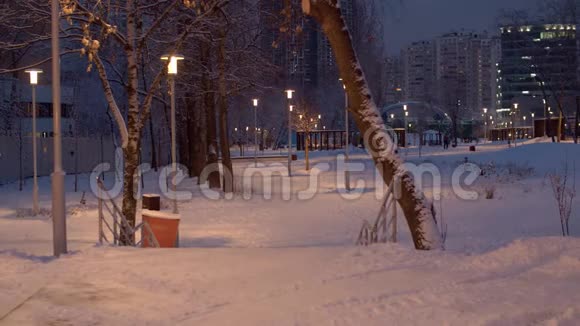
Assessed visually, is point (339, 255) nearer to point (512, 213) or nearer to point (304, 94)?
point (512, 213)

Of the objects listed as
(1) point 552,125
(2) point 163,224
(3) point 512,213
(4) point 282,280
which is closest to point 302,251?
(4) point 282,280

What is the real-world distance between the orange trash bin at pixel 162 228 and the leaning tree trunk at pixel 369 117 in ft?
13.3

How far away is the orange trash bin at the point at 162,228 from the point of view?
44.7 ft

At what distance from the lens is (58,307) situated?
7680 mm

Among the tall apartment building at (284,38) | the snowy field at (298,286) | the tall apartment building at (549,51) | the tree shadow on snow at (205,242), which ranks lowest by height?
the tree shadow on snow at (205,242)

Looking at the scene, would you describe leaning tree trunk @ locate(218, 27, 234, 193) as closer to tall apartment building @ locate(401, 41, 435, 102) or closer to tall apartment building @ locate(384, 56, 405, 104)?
tall apartment building @ locate(384, 56, 405, 104)

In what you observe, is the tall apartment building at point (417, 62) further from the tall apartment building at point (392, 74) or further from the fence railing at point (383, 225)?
the fence railing at point (383, 225)

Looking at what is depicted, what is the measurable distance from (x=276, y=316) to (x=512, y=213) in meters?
17.6

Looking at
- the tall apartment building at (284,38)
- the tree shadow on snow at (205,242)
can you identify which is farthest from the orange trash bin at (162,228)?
the tall apartment building at (284,38)

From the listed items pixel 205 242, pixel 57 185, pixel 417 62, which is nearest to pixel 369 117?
pixel 57 185

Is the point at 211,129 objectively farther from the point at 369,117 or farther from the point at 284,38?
the point at 369,117

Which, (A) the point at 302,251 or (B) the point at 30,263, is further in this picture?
(A) the point at 302,251

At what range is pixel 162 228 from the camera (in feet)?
45.0

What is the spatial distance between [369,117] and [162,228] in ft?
14.6
